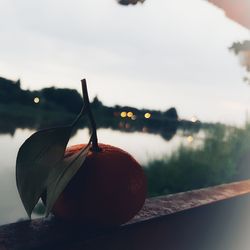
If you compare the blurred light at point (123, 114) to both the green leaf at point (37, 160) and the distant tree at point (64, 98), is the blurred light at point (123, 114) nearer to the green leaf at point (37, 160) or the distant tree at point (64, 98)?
the distant tree at point (64, 98)

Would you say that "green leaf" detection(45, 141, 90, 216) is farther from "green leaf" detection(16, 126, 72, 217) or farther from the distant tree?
the distant tree

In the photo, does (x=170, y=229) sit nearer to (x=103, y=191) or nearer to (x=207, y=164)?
(x=103, y=191)

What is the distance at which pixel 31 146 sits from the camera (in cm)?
47

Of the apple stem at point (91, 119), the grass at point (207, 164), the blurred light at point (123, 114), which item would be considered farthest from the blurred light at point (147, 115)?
the grass at point (207, 164)

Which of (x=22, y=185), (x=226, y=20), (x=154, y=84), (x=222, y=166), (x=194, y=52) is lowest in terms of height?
(x=222, y=166)

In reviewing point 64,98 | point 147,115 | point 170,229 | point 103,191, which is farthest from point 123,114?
point 103,191

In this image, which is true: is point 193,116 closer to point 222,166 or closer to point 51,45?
point 51,45

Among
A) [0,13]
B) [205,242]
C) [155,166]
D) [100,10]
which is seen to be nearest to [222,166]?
[155,166]

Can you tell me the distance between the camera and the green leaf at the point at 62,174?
1.42 ft

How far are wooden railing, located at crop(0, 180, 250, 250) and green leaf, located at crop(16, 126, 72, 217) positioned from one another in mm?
62

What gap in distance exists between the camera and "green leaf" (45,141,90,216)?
0.43 metres

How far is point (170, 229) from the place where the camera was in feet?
2.16

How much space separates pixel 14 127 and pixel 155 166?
0.98m

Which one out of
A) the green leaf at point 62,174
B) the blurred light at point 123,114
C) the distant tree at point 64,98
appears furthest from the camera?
the blurred light at point 123,114
